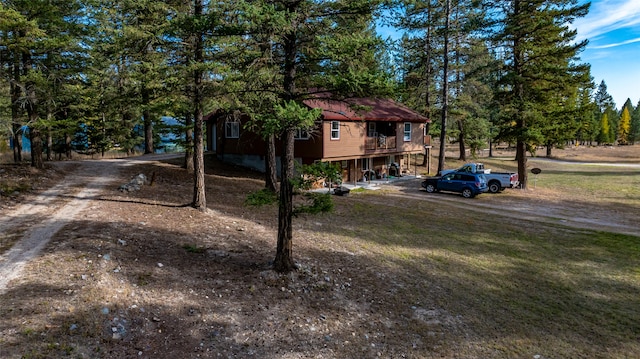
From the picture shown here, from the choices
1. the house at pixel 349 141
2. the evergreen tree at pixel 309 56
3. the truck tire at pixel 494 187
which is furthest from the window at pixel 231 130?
the evergreen tree at pixel 309 56

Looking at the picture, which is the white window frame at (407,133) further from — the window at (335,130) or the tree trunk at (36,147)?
the tree trunk at (36,147)

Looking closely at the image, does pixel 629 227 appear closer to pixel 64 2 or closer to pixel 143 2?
pixel 143 2

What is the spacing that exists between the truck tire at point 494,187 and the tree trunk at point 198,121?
804 inches

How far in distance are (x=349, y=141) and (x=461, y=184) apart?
8.03 metres

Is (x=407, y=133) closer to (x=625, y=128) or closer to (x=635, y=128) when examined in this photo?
(x=625, y=128)

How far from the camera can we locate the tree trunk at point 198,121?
40.3 ft

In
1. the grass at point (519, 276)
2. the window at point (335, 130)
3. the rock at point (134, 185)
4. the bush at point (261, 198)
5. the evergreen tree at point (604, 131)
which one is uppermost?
the evergreen tree at point (604, 131)

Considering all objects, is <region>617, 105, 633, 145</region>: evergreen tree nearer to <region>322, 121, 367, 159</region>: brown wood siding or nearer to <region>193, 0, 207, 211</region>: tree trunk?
<region>322, 121, 367, 159</region>: brown wood siding

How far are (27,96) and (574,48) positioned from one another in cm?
2938

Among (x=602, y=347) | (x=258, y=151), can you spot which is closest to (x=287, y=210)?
(x=602, y=347)

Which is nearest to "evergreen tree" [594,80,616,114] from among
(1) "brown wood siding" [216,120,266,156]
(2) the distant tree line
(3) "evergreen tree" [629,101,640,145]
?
(3) "evergreen tree" [629,101,640,145]

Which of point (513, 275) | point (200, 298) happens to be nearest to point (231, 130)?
point (513, 275)

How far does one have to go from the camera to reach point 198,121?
44.3 ft

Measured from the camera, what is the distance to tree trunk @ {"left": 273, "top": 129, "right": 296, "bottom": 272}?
28.9 feet
